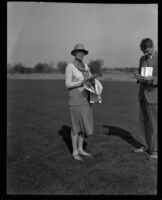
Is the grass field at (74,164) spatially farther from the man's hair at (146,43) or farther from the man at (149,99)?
the man's hair at (146,43)

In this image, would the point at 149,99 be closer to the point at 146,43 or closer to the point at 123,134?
the point at 146,43

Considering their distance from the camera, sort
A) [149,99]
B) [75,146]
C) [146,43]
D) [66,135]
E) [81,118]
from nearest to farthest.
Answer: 1. [146,43]
2. [81,118]
3. [149,99]
4. [75,146]
5. [66,135]

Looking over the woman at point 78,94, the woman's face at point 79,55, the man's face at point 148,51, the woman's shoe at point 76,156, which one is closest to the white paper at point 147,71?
the man's face at point 148,51

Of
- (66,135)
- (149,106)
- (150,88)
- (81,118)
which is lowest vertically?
(66,135)

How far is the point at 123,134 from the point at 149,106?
1976mm

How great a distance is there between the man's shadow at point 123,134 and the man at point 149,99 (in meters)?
0.52

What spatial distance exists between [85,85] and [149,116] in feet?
4.34

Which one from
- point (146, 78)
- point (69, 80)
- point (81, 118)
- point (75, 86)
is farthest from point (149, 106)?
point (69, 80)

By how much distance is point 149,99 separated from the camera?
474 centimetres

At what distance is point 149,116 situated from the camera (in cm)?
491

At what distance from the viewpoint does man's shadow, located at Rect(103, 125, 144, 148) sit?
5.82 meters

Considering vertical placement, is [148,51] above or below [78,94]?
above

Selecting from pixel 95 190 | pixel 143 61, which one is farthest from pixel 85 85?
pixel 95 190

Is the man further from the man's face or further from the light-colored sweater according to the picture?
the light-colored sweater
